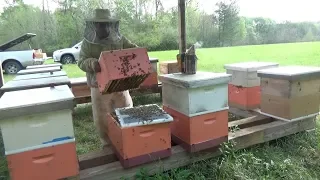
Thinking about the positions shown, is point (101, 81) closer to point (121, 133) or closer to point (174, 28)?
point (121, 133)

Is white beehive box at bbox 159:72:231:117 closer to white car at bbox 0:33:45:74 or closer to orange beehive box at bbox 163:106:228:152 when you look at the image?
orange beehive box at bbox 163:106:228:152

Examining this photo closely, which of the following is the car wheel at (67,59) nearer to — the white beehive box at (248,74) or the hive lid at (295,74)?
the white beehive box at (248,74)

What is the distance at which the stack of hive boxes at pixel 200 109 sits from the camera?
2.03 m

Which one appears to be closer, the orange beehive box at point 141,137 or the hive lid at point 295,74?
the orange beehive box at point 141,137

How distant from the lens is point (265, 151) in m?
2.54

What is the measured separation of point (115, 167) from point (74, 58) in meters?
13.1

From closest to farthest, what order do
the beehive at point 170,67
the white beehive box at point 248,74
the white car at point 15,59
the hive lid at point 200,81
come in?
the hive lid at point 200,81
the white beehive box at point 248,74
the beehive at point 170,67
the white car at point 15,59

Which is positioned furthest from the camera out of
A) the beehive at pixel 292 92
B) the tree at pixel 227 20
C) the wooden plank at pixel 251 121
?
the tree at pixel 227 20

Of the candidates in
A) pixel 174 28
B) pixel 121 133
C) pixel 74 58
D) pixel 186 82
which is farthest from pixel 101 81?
pixel 174 28

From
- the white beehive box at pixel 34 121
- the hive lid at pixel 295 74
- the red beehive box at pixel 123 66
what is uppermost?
the red beehive box at pixel 123 66

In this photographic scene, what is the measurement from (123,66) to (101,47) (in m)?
0.69

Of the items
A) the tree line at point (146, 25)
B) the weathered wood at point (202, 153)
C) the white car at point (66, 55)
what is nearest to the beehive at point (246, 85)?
the weathered wood at point (202, 153)

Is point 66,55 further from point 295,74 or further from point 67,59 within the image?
point 295,74

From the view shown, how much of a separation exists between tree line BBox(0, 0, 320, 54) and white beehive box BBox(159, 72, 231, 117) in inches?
571
